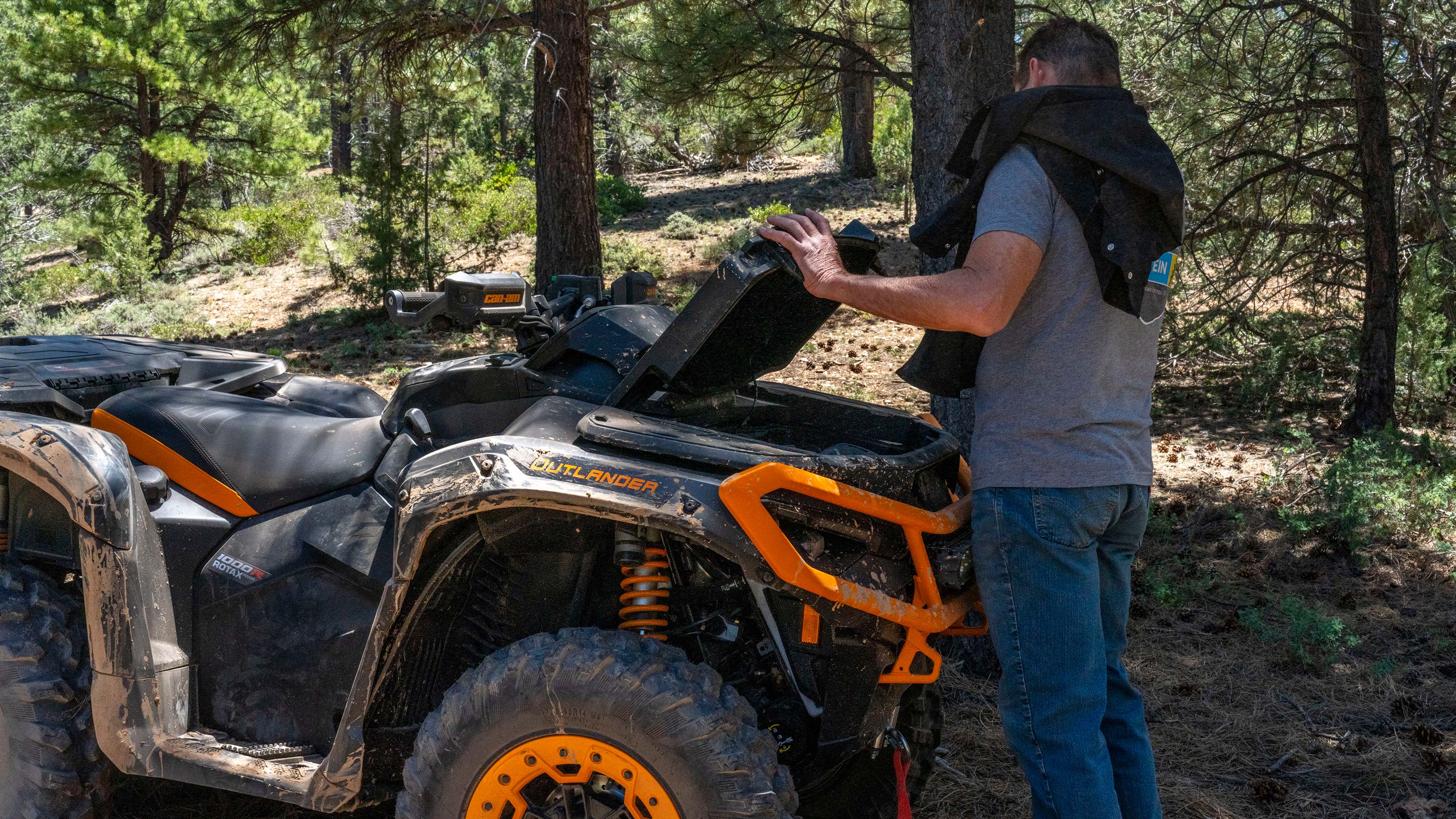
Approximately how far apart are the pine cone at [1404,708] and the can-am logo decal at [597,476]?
11.1ft

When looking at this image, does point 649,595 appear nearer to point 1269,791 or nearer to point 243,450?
point 243,450

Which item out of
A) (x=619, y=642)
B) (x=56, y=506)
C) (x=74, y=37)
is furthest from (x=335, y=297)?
(x=619, y=642)

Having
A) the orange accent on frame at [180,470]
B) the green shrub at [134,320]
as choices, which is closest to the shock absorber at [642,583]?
the orange accent on frame at [180,470]

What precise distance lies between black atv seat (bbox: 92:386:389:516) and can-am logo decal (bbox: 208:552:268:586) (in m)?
0.14

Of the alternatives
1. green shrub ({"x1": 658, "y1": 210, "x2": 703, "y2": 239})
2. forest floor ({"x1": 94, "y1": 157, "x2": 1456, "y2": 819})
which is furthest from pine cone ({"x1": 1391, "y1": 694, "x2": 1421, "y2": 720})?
green shrub ({"x1": 658, "y1": 210, "x2": 703, "y2": 239})

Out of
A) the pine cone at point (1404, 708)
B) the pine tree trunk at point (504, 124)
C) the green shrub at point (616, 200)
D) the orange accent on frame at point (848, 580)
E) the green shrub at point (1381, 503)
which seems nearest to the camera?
the orange accent on frame at point (848, 580)

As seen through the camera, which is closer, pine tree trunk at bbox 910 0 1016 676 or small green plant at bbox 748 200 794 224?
pine tree trunk at bbox 910 0 1016 676

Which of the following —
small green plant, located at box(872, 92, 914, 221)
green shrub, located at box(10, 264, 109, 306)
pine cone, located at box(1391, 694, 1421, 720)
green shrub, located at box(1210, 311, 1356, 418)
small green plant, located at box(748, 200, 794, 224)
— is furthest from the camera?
small green plant, located at box(872, 92, 914, 221)

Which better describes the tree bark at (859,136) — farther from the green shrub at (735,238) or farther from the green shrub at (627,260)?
the green shrub at (627,260)

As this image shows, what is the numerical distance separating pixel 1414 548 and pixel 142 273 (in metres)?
15.5

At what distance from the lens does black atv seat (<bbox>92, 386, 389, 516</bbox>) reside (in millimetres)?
2953

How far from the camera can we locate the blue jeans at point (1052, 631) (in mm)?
2359

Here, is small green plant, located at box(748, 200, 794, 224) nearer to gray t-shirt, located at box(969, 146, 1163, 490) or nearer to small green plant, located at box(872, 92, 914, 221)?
small green plant, located at box(872, 92, 914, 221)

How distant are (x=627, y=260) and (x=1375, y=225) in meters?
8.83
